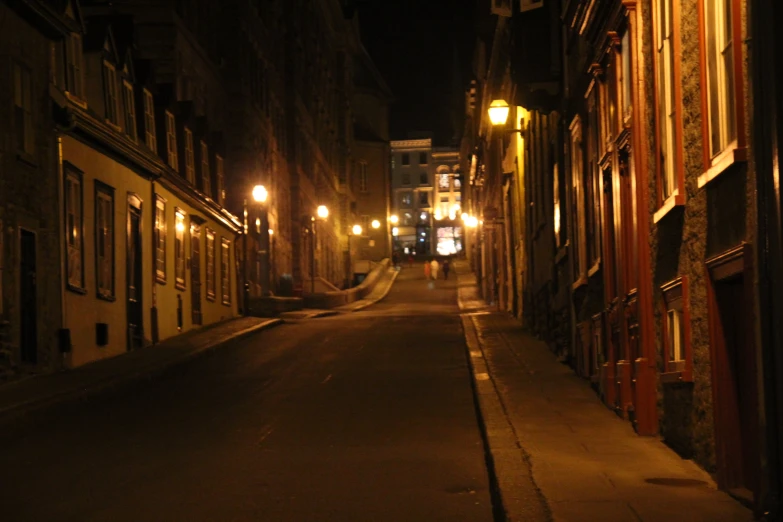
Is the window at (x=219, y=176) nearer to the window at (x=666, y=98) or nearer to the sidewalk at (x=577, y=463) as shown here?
the sidewalk at (x=577, y=463)

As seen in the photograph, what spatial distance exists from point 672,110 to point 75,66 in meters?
14.3

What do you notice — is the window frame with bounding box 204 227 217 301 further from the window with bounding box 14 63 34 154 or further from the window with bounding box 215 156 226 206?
the window with bounding box 14 63 34 154

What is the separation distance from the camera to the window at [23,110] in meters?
18.9

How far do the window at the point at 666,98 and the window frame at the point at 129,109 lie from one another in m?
16.6

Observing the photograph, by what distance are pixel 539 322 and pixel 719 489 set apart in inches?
612

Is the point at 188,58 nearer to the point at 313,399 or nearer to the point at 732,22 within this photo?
the point at 313,399

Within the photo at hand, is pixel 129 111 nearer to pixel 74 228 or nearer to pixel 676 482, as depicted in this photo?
pixel 74 228

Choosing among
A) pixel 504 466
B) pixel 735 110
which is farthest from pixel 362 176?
pixel 735 110

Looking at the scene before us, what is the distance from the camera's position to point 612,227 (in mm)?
14195

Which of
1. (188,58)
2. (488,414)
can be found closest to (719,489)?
(488,414)

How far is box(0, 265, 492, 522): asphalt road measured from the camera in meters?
9.94

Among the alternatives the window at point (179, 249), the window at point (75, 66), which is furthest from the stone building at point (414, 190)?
the window at point (75, 66)

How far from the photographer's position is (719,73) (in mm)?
8719

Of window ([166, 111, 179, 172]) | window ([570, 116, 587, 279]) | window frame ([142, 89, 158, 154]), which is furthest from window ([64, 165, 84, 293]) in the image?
window ([570, 116, 587, 279])
